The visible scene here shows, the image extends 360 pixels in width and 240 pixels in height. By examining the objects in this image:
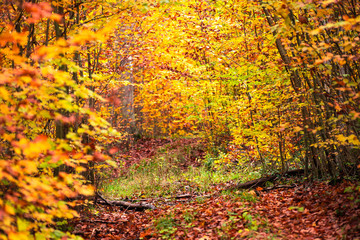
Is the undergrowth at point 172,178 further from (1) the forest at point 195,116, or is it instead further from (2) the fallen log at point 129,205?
(2) the fallen log at point 129,205

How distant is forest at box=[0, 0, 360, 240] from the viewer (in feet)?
9.02

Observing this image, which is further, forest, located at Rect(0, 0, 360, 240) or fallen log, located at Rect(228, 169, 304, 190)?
fallen log, located at Rect(228, 169, 304, 190)

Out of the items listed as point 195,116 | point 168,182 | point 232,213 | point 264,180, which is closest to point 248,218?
point 232,213

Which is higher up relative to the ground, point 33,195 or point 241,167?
point 33,195

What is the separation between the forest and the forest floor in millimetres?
31

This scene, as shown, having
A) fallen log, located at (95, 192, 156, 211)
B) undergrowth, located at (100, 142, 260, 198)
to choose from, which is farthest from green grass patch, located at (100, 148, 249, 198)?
fallen log, located at (95, 192, 156, 211)

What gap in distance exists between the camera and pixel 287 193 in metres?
6.12

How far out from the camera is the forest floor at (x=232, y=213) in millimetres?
4301

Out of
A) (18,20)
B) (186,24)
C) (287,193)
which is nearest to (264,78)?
(287,193)

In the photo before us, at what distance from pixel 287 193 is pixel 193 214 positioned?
1.95 m

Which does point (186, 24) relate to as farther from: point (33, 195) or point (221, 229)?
point (33, 195)

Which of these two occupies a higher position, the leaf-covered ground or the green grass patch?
the leaf-covered ground

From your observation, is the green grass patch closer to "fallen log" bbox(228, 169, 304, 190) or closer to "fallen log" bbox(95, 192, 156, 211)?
"fallen log" bbox(95, 192, 156, 211)

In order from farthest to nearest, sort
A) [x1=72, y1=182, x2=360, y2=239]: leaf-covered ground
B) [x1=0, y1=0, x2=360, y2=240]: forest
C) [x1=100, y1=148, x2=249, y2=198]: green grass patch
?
1. [x1=100, y1=148, x2=249, y2=198]: green grass patch
2. [x1=72, y1=182, x2=360, y2=239]: leaf-covered ground
3. [x1=0, y1=0, x2=360, y2=240]: forest
